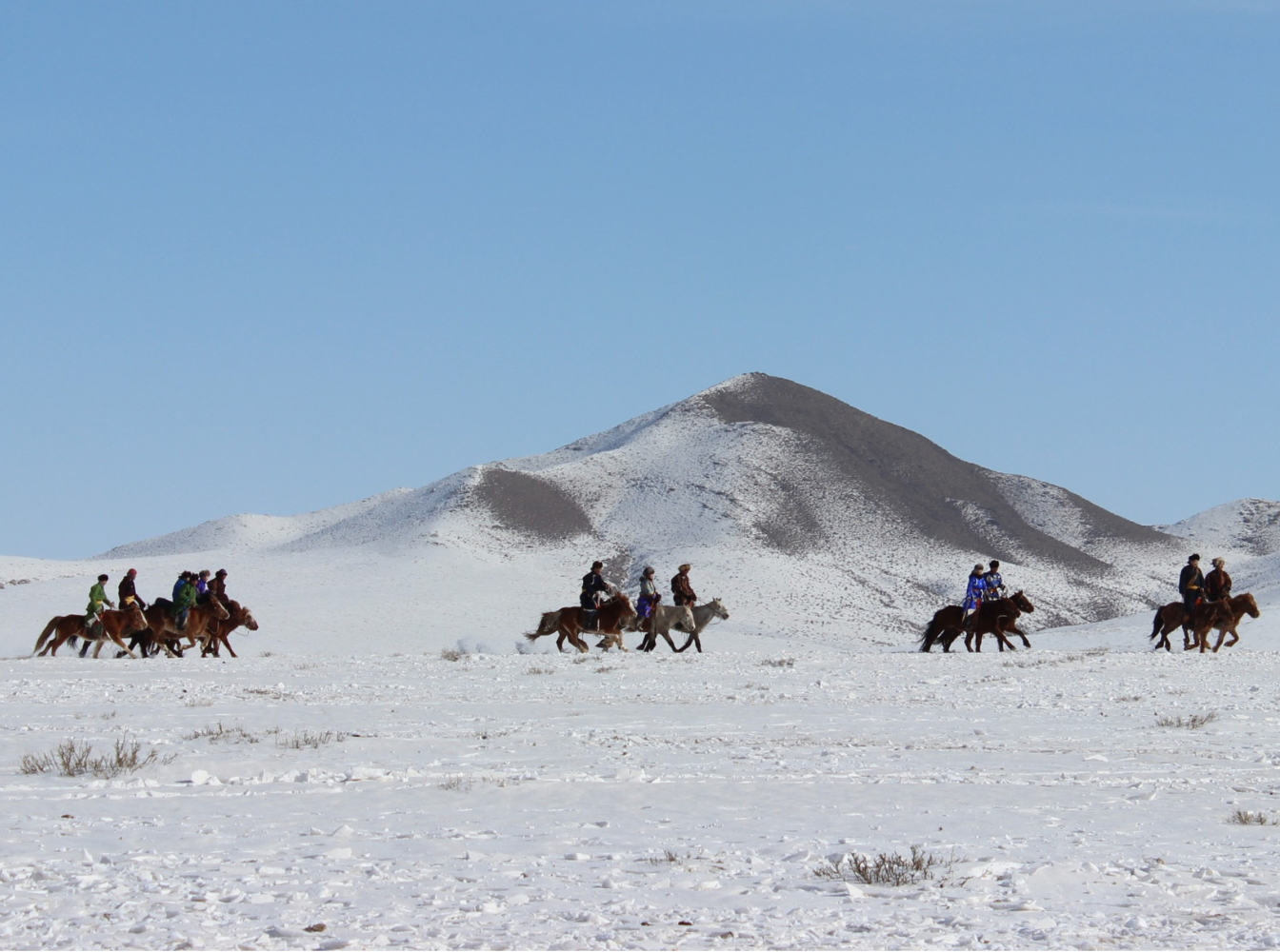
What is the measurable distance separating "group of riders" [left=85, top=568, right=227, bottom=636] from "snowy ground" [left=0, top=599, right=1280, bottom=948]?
735 centimetres

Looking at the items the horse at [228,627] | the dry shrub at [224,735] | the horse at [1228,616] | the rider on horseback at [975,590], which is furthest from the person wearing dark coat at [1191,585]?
the dry shrub at [224,735]

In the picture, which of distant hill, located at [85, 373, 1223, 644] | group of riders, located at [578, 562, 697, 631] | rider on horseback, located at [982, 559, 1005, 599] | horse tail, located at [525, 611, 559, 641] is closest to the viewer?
group of riders, located at [578, 562, 697, 631]

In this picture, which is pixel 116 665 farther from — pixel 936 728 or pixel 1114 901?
pixel 1114 901

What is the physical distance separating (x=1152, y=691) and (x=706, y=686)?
5.50 meters

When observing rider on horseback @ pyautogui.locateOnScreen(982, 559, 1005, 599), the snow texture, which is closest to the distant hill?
rider on horseback @ pyautogui.locateOnScreen(982, 559, 1005, 599)

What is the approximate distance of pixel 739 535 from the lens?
83.8m

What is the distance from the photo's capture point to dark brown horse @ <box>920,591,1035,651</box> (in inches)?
1082

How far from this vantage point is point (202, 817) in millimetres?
8180

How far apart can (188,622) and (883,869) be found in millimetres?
20997

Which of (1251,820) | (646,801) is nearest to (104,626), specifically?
(646,801)

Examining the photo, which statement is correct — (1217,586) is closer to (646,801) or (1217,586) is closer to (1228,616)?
(1228,616)

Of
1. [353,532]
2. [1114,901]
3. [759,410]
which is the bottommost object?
[1114,901]

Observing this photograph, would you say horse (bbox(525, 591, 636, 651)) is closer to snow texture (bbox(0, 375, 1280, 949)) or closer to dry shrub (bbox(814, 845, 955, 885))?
snow texture (bbox(0, 375, 1280, 949))

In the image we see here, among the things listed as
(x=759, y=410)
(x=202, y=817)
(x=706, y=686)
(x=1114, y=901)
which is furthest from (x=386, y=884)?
(x=759, y=410)
